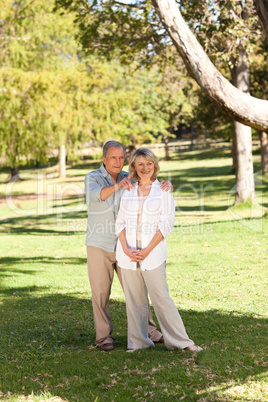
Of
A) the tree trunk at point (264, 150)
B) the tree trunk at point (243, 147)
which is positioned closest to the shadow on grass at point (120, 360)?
the tree trunk at point (243, 147)

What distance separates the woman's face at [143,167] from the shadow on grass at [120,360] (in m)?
1.71

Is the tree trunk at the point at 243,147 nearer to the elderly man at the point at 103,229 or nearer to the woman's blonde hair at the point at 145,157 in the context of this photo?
the elderly man at the point at 103,229

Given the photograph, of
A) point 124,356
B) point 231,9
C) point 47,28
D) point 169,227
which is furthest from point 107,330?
point 47,28

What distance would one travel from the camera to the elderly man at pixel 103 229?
5.02 metres

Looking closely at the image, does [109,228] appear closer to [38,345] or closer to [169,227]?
[169,227]

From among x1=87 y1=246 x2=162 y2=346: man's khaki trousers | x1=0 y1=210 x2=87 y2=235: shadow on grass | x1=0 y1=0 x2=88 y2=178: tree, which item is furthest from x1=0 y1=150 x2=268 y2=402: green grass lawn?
x1=0 y1=0 x2=88 y2=178: tree

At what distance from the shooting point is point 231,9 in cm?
1297

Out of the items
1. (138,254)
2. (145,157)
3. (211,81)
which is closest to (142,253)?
(138,254)

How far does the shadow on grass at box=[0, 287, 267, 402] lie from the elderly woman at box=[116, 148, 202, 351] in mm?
344

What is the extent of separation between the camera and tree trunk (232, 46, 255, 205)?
15.6 meters

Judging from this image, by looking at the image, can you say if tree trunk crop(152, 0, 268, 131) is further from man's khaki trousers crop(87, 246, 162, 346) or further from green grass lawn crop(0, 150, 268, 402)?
man's khaki trousers crop(87, 246, 162, 346)

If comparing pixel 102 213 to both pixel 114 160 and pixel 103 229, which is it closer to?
pixel 103 229

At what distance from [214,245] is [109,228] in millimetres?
6371

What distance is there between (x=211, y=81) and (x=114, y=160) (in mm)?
2857
